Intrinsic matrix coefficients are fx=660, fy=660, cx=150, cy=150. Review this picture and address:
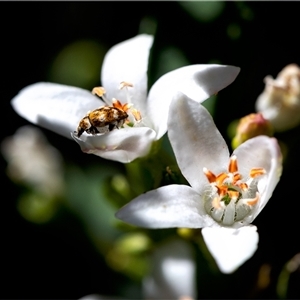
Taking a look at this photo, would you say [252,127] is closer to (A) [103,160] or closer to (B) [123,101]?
(B) [123,101]

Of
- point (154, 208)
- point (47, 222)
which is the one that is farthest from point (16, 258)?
point (154, 208)

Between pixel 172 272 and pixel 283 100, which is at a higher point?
pixel 283 100

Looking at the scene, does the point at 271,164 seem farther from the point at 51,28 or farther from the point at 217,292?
the point at 51,28

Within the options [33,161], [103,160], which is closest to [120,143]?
[103,160]

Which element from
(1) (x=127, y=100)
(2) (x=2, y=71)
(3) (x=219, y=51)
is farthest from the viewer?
(2) (x=2, y=71)

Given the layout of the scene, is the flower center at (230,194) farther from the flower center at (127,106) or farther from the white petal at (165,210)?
the flower center at (127,106)

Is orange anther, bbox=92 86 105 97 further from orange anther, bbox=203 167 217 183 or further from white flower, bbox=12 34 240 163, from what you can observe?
orange anther, bbox=203 167 217 183
